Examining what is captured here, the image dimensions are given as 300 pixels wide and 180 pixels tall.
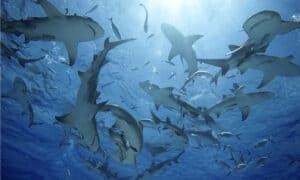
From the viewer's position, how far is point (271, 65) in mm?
9312

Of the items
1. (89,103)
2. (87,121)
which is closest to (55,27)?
(89,103)

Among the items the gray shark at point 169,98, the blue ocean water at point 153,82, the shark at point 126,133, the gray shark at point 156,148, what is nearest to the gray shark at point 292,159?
the blue ocean water at point 153,82

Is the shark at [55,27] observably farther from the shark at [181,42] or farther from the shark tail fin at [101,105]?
the shark at [181,42]

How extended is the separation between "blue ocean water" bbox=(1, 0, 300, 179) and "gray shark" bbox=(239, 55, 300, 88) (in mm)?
3049

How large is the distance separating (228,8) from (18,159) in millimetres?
29571

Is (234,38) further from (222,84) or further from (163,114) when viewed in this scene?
(163,114)

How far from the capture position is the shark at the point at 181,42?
9922mm

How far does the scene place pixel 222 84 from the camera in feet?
52.6

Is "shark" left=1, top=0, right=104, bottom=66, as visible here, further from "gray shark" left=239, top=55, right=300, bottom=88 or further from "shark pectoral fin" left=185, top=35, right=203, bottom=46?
"gray shark" left=239, top=55, right=300, bottom=88

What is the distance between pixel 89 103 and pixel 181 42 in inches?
185

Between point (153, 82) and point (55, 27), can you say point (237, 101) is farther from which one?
point (55, 27)

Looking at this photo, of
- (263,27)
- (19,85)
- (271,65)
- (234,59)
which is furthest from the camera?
(19,85)

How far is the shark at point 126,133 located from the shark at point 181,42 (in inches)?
164

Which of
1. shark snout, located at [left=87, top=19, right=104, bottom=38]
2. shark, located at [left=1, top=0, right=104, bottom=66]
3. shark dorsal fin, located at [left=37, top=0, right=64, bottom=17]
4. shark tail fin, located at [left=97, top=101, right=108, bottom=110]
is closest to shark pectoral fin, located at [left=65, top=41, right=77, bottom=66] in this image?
shark, located at [left=1, top=0, right=104, bottom=66]
